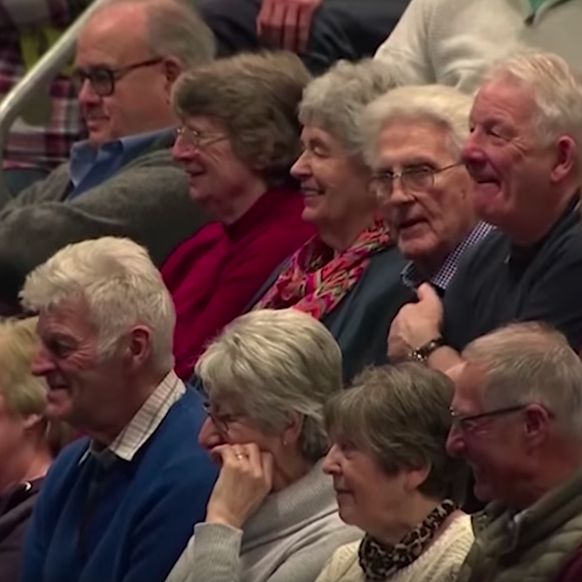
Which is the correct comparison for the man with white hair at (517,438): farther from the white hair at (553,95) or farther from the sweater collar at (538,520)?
the white hair at (553,95)

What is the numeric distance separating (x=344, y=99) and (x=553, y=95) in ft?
2.08

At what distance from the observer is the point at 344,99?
4.50 m

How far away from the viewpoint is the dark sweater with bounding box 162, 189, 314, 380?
15.6 ft

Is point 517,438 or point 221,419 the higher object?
point 517,438

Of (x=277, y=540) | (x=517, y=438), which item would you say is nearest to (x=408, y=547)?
(x=517, y=438)

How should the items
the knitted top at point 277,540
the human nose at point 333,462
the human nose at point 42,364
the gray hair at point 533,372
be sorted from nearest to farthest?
the gray hair at point 533,372
the human nose at point 333,462
the knitted top at point 277,540
the human nose at point 42,364

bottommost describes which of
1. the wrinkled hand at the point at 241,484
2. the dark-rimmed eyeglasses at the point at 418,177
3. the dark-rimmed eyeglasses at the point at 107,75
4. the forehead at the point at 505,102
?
the dark-rimmed eyeglasses at the point at 107,75

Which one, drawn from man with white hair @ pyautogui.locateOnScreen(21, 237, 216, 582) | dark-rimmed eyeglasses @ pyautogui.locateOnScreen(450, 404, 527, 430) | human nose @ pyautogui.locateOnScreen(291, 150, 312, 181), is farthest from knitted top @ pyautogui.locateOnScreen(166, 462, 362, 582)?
human nose @ pyautogui.locateOnScreen(291, 150, 312, 181)

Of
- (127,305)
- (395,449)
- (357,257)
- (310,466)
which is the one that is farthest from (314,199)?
(395,449)

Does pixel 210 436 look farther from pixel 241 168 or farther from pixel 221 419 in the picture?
pixel 241 168

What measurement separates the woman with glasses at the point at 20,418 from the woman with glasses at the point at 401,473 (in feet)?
3.99

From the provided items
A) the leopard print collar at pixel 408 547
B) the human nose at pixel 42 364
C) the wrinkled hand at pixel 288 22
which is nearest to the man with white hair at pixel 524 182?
the leopard print collar at pixel 408 547

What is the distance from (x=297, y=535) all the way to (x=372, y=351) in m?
0.54

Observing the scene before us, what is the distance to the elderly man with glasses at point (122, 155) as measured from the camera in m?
5.34
